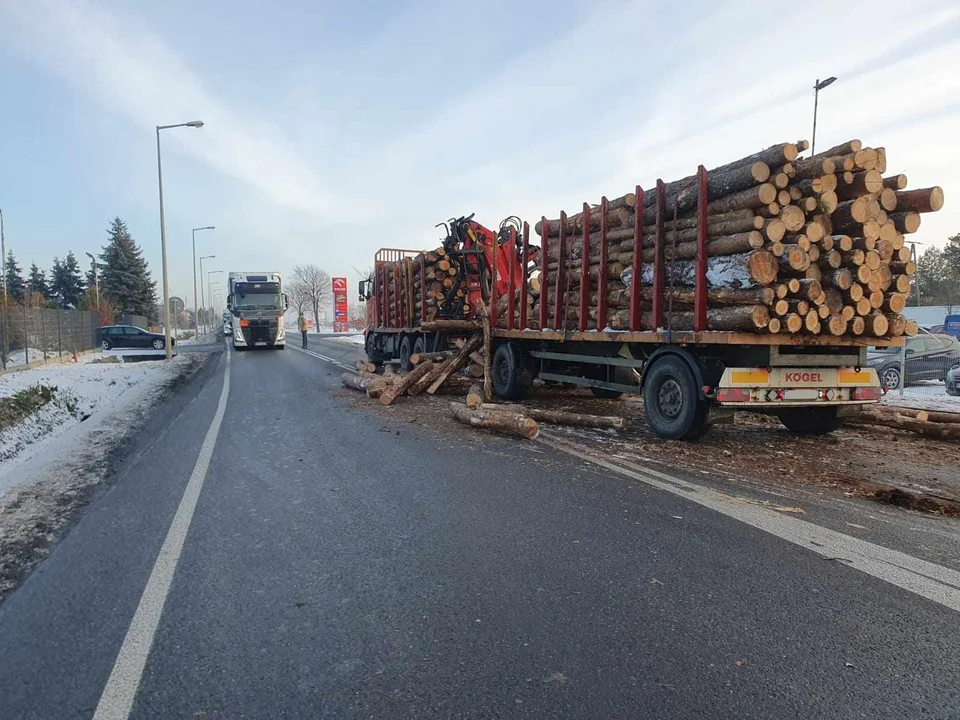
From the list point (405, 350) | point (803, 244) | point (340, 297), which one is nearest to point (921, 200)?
point (803, 244)

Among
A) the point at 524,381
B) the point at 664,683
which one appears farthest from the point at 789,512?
the point at 524,381

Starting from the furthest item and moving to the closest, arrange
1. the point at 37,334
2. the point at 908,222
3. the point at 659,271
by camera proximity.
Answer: the point at 37,334, the point at 659,271, the point at 908,222

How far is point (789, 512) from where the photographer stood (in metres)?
4.53

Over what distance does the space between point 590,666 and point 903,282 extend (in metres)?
6.29

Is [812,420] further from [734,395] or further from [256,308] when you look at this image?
[256,308]

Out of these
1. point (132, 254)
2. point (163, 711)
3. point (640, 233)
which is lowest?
point (163, 711)

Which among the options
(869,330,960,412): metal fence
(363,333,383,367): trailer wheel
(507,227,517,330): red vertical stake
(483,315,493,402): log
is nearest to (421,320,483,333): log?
(483,315,493,402): log

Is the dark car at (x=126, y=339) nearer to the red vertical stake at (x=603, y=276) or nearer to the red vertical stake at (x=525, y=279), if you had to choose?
the red vertical stake at (x=525, y=279)

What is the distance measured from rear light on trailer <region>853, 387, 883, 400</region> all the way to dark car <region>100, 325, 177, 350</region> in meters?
33.3

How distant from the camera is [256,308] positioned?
28484mm

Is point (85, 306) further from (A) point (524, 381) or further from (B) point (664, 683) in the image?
(B) point (664, 683)

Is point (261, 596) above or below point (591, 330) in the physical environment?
below

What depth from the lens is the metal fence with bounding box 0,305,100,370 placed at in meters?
18.4

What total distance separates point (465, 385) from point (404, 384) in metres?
1.59
